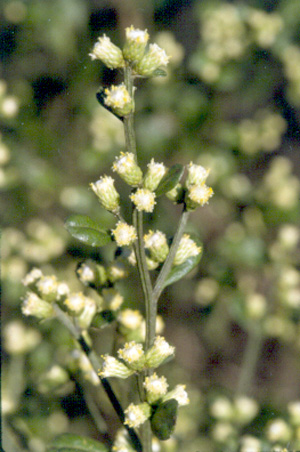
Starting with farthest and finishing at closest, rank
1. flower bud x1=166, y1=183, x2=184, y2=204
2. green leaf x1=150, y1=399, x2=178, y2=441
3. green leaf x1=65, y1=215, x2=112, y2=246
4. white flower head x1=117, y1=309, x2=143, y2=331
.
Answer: white flower head x1=117, y1=309, x2=143, y2=331 → flower bud x1=166, y1=183, x2=184, y2=204 → green leaf x1=65, y1=215, x2=112, y2=246 → green leaf x1=150, y1=399, x2=178, y2=441

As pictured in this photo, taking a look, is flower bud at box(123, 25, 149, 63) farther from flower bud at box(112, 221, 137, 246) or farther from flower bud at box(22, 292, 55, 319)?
flower bud at box(22, 292, 55, 319)

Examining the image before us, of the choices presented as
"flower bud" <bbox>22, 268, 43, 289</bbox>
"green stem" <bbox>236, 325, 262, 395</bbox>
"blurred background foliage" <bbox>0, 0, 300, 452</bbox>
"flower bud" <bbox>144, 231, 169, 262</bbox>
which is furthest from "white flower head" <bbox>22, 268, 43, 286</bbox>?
"green stem" <bbox>236, 325, 262, 395</bbox>

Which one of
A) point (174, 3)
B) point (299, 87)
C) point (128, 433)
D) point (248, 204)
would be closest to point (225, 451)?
point (128, 433)

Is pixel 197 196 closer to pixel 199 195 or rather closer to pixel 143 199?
pixel 199 195

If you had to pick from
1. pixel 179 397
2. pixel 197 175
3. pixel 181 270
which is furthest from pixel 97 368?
pixel 197 175

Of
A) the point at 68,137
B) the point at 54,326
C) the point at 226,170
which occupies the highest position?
the point at 68,137

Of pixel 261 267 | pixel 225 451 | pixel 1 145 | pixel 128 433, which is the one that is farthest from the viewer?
pixel 261 267

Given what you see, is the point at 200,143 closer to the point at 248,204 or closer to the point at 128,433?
the point at 248,204

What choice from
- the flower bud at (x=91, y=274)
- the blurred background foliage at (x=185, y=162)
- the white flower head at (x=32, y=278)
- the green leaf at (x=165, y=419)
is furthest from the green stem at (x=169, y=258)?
the blurred background foliage at (x=185, y=162)
